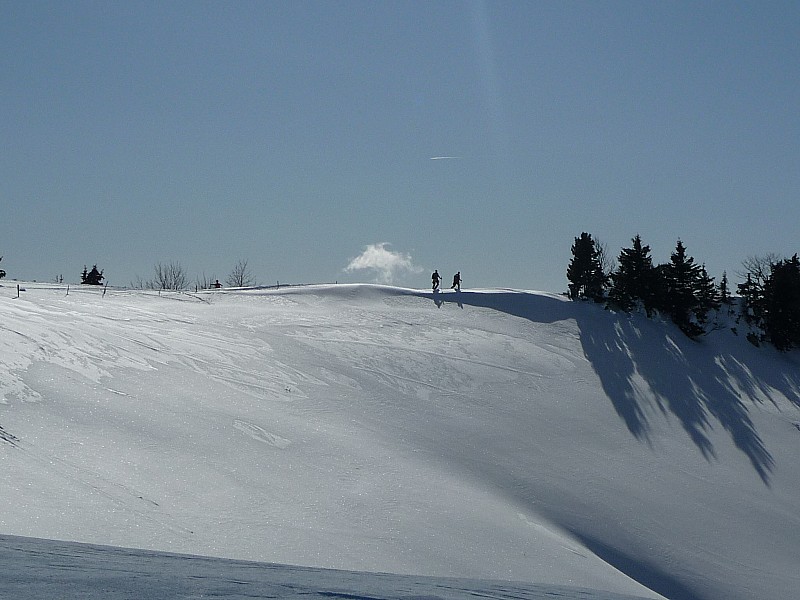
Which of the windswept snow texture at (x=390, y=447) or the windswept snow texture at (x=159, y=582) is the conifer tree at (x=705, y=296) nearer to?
the windswept snow texture at (x=390, y=447)

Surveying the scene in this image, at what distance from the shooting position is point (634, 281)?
41.6 metres

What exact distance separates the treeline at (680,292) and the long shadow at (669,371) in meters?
1.82

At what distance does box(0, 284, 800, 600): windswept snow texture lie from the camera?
979 cm

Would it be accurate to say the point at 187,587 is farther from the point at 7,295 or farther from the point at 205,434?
the point at 7,295

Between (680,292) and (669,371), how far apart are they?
421 inches

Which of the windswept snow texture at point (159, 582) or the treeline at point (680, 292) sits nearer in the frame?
the windswept snow texture at point (159, 582)

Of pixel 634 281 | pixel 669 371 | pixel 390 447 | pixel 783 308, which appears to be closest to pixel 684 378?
pixel 669 371

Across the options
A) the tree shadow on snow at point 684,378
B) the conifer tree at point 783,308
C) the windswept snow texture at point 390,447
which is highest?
the conifer tree at point 783,308

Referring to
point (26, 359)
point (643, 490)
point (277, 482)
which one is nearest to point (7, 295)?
point (26, 359)

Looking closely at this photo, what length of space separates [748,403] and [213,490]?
2759cm

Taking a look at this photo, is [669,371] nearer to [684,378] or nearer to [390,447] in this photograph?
[684,378]

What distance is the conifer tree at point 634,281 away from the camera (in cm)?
4081

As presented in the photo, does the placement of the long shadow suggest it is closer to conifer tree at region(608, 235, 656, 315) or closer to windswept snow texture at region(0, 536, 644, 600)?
conifer tree at region(608, 235, 656, 315)

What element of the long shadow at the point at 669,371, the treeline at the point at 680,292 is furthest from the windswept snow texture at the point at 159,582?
the treeline at the point at 680,292
